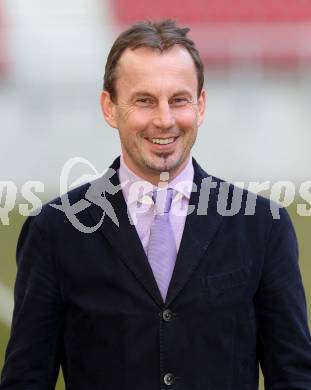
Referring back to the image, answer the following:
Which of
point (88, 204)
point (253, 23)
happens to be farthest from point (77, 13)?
point (88, 204)

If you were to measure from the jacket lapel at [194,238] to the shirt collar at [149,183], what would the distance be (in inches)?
0.7

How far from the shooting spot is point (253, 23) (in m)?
8.62

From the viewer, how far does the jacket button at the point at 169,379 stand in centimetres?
187

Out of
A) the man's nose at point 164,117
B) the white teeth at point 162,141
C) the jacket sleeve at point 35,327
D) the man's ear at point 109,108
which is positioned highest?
the man's ear at point 109,108

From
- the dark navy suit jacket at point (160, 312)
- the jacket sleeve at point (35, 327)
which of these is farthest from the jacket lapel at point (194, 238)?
the jacket sleeve at point (35, 327)

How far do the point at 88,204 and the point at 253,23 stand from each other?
6.83 meters

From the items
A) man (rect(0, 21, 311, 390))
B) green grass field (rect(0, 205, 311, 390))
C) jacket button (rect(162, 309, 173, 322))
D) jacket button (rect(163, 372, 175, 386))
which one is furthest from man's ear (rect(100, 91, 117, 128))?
green grass field (rect(0, 205, 311, 390))

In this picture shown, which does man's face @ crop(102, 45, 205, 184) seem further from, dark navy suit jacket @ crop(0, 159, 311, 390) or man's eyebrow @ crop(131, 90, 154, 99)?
dark navy suit jacket @ crop(0, 159, 311, 390)

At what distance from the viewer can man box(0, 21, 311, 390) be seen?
1.88 metres

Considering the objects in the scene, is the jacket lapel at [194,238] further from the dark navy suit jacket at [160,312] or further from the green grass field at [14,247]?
the green grass field at [14,247]

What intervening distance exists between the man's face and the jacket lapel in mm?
98

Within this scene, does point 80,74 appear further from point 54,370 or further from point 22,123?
point 54,370

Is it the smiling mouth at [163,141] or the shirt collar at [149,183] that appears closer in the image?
the smiling mouth at [163,141]

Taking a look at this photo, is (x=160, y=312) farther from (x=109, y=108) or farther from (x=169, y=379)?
(x=109, y=108)
